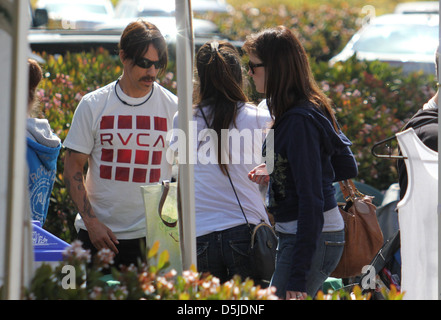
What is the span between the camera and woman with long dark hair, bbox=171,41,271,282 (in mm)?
3201

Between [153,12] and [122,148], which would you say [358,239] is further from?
[153,12]

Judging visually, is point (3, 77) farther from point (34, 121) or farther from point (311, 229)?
point (34, 121)

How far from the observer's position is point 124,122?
3623 millimetres

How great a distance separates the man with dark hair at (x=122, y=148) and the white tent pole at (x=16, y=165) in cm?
151

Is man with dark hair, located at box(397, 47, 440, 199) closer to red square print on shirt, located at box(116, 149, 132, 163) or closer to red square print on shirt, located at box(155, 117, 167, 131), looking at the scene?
red square print on shirt, located at box(155, 117, 167, 131)

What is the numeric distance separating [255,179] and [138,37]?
1.02 m

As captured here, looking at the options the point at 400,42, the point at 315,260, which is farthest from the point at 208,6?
the point at 315,260

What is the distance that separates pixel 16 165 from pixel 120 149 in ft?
5.19

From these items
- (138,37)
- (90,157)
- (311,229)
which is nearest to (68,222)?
(90,157)

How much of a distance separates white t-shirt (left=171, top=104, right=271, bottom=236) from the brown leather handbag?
14.8 inches

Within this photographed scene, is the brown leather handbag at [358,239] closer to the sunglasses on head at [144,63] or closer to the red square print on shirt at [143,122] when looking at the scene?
the red square print on shirt at [143,122]

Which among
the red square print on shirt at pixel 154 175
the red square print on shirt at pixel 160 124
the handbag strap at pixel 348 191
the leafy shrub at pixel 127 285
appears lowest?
the leafy shrub at pixel 127 285

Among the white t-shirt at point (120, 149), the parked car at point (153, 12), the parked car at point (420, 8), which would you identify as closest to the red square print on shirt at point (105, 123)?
the white t-shirt at point (120, 149)

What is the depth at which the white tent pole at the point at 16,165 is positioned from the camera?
202cm
